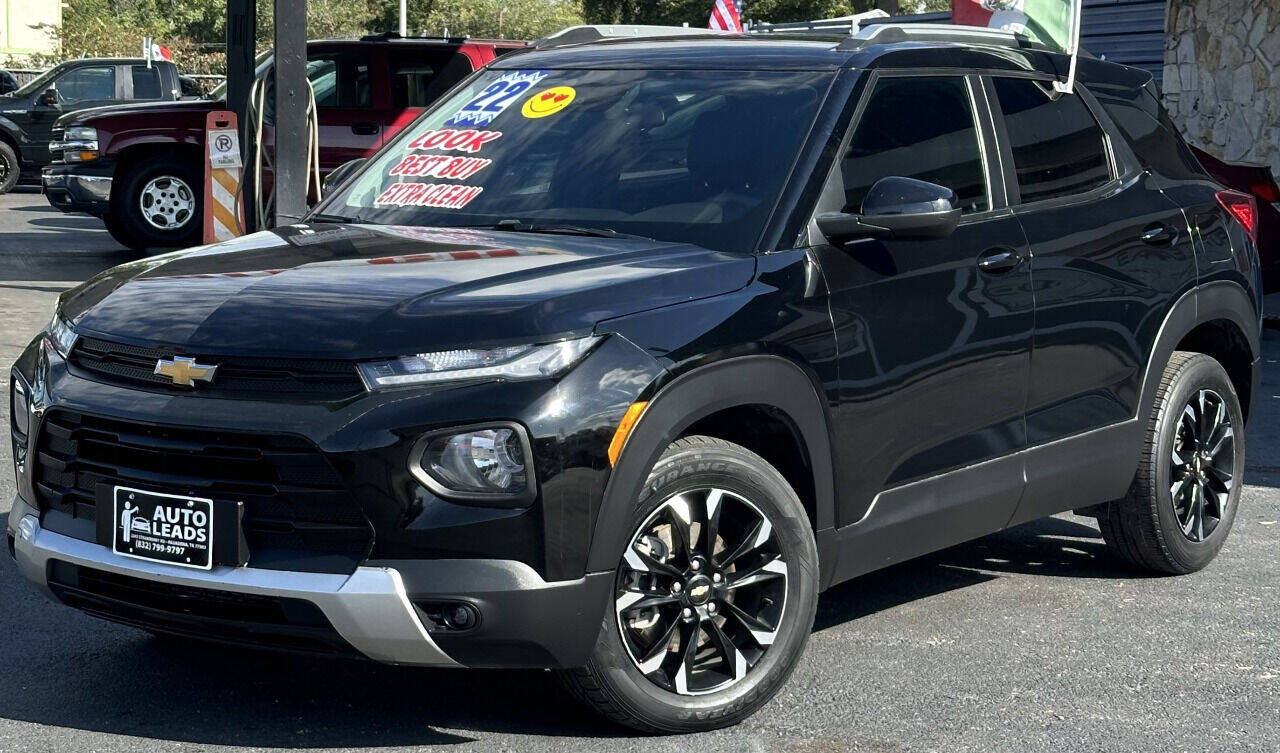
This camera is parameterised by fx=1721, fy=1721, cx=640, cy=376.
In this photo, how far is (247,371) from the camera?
12.5 feet

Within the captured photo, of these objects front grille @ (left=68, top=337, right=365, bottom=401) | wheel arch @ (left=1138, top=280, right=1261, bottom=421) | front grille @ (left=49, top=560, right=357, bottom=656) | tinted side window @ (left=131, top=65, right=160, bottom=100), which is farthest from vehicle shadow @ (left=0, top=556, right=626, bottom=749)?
tinted side window @ (left=131, top=65, right=160, bottom=100)

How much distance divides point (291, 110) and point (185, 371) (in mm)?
8306

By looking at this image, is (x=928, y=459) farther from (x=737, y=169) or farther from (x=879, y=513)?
(x=737, y=169)

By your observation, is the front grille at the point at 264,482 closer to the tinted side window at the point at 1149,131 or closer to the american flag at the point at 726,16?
the tinted side window at the point at 1149,131

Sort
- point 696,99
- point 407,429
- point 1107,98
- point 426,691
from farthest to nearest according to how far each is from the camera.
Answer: point 1107,98 < point 696,99 < point 426,691 < point 407,429

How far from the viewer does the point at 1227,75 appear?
1636 cm

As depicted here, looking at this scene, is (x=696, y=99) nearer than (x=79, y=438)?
No

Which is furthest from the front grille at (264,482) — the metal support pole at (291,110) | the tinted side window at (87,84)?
the tinted side window at (87,84)

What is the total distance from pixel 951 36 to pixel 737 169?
43.0 inches

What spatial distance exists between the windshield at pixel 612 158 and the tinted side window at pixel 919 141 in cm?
18

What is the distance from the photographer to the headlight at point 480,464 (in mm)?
3695

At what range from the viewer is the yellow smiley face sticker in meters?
5.18

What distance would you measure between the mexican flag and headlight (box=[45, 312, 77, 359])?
328 centimetres

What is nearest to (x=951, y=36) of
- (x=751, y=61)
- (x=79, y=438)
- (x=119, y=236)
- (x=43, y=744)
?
(x=751, y=61)
